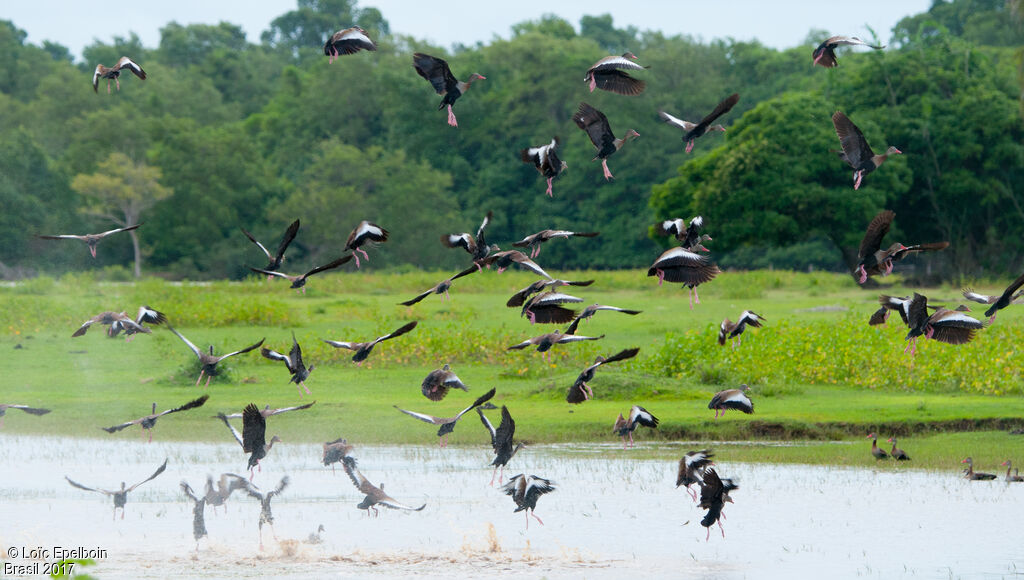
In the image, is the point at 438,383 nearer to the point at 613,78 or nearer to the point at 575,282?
the point at 575,282

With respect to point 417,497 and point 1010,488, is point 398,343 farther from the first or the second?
point 1010,488

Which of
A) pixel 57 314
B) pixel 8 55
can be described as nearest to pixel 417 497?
pixel 57 314

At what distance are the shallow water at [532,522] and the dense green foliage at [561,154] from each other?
1105 inches

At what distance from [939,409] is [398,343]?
931cm

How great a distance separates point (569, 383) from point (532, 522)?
237 inches

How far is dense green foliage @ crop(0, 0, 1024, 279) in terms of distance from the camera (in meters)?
41.7

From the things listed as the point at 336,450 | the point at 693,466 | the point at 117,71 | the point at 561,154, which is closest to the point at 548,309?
the point at 693,466

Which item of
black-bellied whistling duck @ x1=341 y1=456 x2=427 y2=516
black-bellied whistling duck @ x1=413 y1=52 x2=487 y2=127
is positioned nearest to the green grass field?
black-bellied whistling duck @ x1=341 y1=456 x2=427 y2=516

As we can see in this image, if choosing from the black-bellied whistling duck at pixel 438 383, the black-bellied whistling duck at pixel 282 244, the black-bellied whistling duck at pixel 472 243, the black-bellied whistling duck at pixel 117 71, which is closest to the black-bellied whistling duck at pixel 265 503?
the black-bellied whistling duck at pixel 438 383

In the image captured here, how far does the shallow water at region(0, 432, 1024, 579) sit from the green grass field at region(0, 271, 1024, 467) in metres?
1.18

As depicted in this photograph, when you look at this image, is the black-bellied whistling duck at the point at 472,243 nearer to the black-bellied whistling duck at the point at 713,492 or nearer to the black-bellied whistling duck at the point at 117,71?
the black-bellied whistling duck at the point at 713,492

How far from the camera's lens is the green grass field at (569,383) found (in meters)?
15.3

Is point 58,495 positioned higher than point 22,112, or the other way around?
point 22,112

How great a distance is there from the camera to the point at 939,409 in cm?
1581
